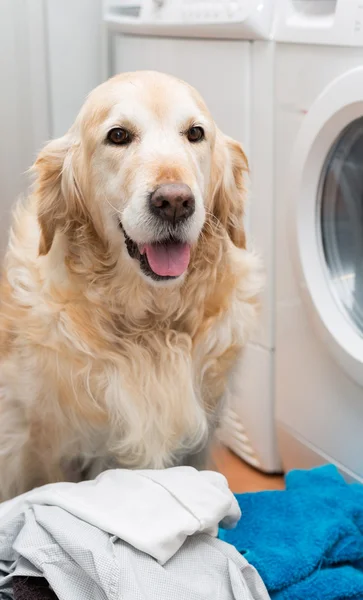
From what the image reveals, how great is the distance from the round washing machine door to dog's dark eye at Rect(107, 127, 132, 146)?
42 cm

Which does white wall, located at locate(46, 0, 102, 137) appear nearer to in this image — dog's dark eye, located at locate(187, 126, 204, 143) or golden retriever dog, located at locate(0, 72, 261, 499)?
golden retriever dog, located at locate(0, 72, 261, 499)

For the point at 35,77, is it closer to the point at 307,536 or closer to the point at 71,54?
the point at 71,54

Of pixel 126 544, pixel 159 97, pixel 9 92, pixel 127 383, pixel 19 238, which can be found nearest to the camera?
pixel 126 544

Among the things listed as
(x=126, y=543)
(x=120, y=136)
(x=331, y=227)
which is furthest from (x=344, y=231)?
(x=126, y=543)

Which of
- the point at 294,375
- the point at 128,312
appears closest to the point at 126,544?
the point at 128,312

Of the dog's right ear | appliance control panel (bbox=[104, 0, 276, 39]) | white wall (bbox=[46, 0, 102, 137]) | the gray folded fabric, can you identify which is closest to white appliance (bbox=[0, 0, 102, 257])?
white wall (bbox=[46, 0, 102, 137])

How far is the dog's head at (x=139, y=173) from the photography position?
4.01 ft

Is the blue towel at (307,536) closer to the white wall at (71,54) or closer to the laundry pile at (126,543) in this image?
the laundry pile at (126,543)

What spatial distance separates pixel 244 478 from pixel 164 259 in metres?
0.84

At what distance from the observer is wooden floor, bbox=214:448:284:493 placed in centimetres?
191

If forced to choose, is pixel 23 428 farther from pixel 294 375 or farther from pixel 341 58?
pixel 341 58

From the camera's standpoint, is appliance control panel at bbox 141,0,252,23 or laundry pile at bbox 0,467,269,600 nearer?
laundry pile at bbox 0,467,269,600

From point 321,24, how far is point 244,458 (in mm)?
1047

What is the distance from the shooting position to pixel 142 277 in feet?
4.36
